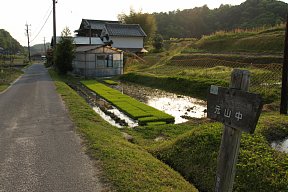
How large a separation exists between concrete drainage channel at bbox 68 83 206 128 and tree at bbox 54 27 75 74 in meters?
11.7

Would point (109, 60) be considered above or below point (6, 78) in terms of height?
above

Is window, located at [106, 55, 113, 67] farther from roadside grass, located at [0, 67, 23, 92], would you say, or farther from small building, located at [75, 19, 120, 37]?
small building, located at [75, 19, 120, 37]

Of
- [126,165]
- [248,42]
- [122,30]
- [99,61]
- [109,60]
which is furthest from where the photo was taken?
[122,30]

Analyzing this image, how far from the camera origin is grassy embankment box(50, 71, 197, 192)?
5379 millimetres

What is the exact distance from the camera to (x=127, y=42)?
45.9m

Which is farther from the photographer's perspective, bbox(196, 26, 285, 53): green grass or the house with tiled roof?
the house with tiled roof

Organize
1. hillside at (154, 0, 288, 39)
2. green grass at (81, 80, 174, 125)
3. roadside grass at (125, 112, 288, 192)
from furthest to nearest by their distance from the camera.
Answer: hillside at (154, 0, 288, 39), green grass at (81, 80, 174, 125), roadside grass at (125, 112, 288, 192)

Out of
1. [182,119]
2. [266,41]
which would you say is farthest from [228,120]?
[266,41]


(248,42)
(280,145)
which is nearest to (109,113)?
(280,145)

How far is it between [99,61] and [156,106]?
15.9 metres

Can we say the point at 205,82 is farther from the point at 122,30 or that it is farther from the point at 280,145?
the point at 122,30

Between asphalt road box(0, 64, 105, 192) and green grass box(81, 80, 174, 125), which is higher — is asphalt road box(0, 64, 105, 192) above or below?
below

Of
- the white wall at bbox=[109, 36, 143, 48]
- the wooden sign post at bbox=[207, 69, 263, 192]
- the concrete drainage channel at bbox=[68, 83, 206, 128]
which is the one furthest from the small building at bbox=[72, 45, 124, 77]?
the wooden sign post at bbox=[207, 69, 263, 192]

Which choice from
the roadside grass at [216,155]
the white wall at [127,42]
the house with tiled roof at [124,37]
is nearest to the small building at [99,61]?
the house with tiled roof at [124,37]
